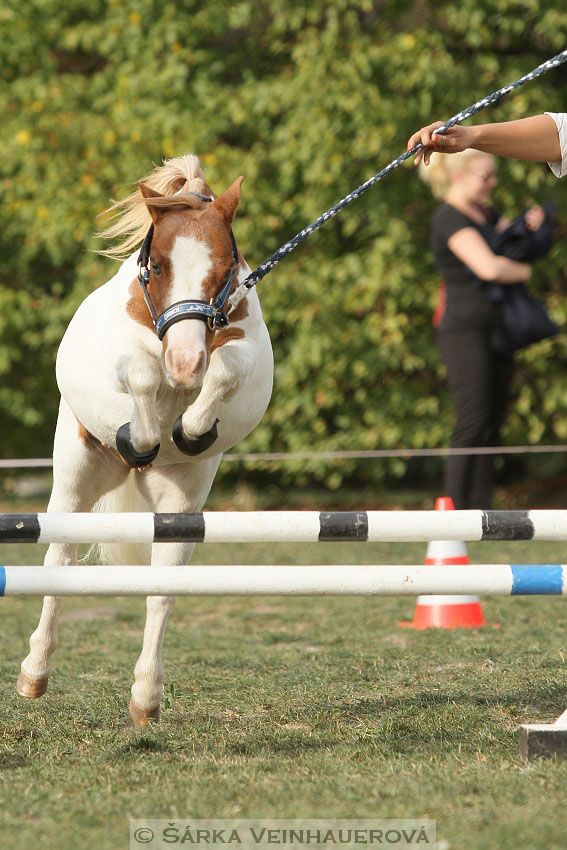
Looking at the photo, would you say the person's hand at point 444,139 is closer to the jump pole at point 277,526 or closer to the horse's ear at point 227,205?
the horse's ear at point 227,205

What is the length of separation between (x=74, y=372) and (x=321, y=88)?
5.07m

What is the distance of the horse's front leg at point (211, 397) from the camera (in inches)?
116

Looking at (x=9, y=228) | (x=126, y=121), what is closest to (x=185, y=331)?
(x=126, y=121)

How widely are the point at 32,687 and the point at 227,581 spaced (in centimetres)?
118

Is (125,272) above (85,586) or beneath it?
above

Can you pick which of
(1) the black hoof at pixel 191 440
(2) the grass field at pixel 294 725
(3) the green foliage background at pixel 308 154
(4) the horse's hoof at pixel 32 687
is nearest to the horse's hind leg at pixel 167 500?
(2) the grass field at pixel 294 725

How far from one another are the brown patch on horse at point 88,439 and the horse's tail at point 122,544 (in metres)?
0.14

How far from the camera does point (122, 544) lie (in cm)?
381

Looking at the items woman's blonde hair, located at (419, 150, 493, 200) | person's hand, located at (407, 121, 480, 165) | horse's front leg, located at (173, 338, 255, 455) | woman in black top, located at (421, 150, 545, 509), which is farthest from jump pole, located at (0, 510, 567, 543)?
woman's blonde hair, located at (419, 150, 493, 200)

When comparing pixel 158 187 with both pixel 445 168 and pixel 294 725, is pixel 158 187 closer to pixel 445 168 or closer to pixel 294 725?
Answer: pixel 294 725

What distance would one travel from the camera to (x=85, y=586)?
2658mm

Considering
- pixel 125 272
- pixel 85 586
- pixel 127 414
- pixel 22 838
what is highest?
pixel 125 272

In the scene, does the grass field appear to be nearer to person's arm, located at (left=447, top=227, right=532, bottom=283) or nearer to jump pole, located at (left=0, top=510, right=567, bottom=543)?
jump pole, located at (left=0, top=510, right=567, bottom=543)

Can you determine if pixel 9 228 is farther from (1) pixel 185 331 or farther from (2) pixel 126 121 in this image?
(1) pixel 185 331
